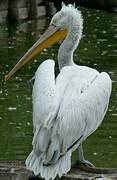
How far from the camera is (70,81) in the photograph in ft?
18.5

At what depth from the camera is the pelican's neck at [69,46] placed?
6301 millimetres

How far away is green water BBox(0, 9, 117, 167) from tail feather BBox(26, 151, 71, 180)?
2470mm

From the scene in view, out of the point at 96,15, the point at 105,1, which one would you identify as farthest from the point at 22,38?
the point at 96,15

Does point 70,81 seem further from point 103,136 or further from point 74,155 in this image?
point 103,136

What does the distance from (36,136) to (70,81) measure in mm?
594

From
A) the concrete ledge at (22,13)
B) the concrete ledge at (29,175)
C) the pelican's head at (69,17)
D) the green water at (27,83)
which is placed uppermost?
the pelican's head at (69,17)

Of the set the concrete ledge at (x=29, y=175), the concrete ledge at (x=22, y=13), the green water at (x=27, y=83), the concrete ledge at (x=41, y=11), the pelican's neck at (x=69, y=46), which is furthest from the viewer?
the concrete ledge at (x=41, y=11)

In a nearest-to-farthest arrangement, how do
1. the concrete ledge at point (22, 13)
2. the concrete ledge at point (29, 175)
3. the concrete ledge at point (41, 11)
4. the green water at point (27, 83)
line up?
1. the concrete ledge at point (29, 175)
2. the green water at point (27, 83)
3. the concrete ledge at point (22, 13)
4. the concrete ledge at point (41, 11)

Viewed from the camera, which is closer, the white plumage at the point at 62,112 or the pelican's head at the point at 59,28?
the white plumage at the point at 62,112

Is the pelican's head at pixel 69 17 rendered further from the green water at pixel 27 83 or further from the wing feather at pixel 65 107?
the green water at pixel 27 83

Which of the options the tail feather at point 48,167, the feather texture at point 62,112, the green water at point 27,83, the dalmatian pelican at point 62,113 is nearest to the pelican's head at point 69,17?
the dalmatian pelican at point 62,113

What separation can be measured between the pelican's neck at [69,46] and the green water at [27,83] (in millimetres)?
1724

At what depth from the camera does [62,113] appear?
17.2 feet

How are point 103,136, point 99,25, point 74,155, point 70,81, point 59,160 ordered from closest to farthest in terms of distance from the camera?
point 59,160 < point 70,81 < point 74,155 < point 103,136 < point 99,25
